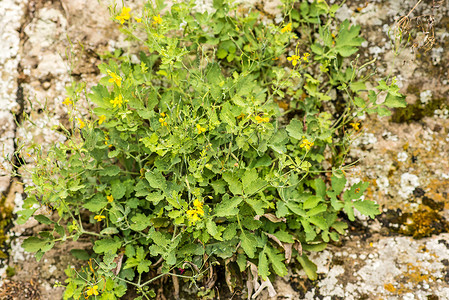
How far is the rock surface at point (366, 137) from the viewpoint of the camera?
9.25ft

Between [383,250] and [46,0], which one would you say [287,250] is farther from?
[46,0]

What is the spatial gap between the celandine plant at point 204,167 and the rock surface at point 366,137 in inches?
9.5

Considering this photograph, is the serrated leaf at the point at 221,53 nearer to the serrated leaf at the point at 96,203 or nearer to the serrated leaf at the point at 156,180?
the serrated leaf at the point at 156,180

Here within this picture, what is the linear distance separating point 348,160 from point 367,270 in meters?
0.90

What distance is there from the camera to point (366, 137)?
3076mm

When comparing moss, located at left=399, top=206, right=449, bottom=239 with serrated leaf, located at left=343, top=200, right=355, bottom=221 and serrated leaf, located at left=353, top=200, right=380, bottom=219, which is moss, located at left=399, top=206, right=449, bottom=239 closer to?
serrated leaf, located at left=353, top=200, right=380, bottom=219

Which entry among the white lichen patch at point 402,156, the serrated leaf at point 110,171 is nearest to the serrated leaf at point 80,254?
the serrated leaf at point 110,171

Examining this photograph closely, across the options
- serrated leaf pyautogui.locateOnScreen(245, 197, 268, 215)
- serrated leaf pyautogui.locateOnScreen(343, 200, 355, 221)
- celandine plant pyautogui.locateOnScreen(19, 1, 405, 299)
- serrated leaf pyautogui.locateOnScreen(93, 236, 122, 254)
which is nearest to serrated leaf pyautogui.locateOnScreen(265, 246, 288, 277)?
celandine plant pyautogui.locateOnScreen(19, 1, 405, 299)

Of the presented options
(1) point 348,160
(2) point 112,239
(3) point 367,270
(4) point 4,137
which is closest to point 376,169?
(1) point 348,160

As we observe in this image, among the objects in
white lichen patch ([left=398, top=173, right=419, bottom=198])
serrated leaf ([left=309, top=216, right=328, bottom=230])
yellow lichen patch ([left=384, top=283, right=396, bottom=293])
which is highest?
serrated leaf ([left=309, top=216, right=328, bottom=230])

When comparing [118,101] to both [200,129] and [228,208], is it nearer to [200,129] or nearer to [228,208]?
[200,129]

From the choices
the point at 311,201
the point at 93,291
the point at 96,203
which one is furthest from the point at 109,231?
the point at 311,201

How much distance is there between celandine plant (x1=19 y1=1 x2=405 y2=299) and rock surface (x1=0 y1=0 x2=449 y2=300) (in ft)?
0.79

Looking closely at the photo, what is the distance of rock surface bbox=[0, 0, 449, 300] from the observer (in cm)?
282
